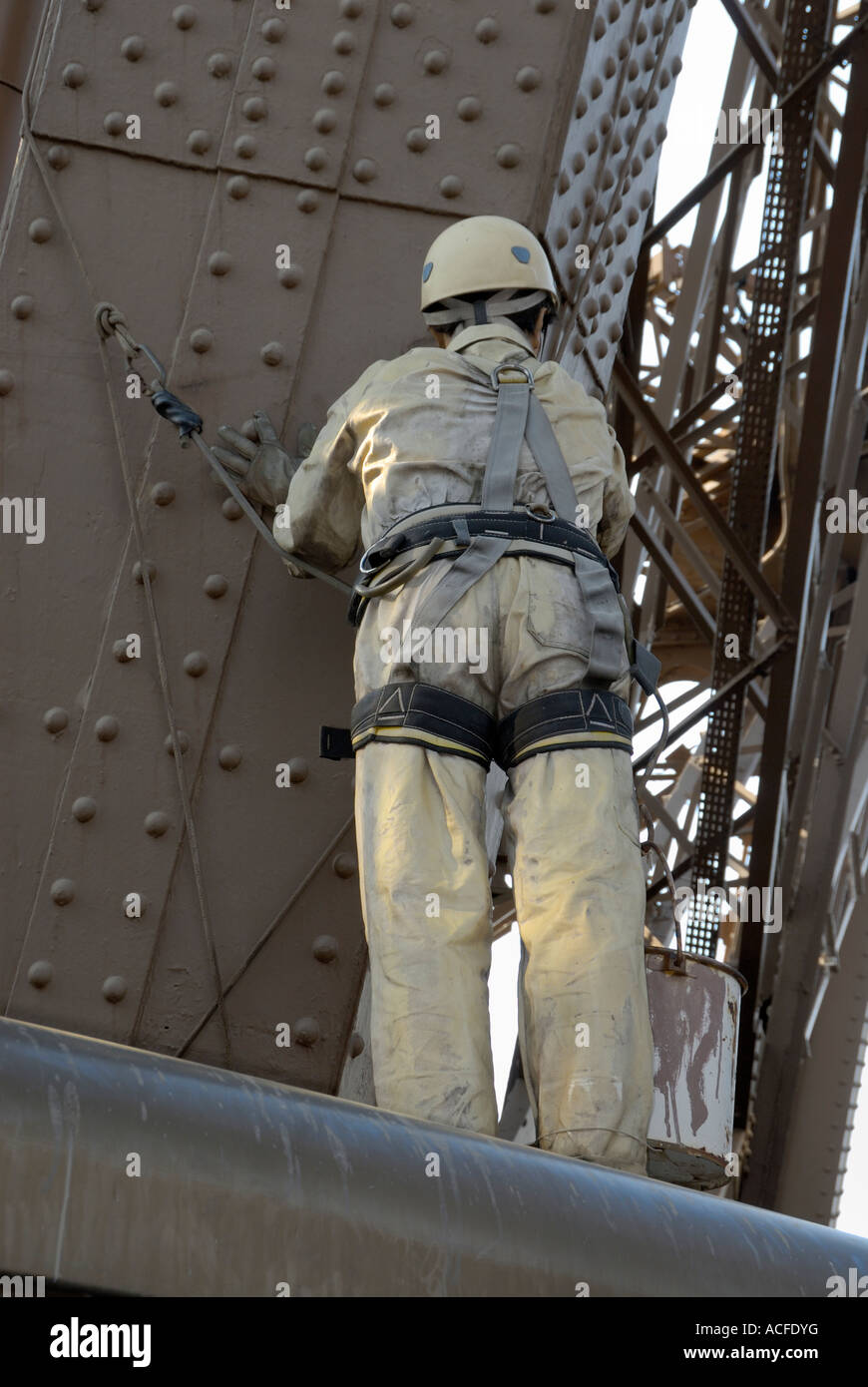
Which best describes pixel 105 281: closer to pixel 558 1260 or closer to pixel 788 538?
pixel 558 1260

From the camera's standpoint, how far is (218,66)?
5.88 m

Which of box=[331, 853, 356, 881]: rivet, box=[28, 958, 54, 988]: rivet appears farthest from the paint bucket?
box=[28, 958, 54, 988]: rivet

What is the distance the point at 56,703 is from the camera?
217 inches

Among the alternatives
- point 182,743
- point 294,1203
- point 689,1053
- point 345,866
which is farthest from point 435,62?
point 294,1203

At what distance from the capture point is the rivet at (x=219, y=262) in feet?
18.9

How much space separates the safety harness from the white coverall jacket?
0.03 metres

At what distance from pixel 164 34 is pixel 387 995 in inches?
124

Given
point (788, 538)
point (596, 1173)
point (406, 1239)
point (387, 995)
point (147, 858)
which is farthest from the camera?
point (788, 538)

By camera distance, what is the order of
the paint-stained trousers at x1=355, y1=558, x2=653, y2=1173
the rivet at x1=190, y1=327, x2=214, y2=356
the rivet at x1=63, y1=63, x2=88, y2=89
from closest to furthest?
the paint-stained trousers at x1=355, y1=558, x2=653, y2=1173 → the rivet at x1=190, y1=327, x2=214, y2=356 → the rivet at x1=63, y1=63, x2=88, y2=89

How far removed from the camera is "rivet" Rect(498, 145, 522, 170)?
579cm

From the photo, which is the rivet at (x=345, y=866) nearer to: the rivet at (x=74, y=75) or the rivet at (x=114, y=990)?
the rivet at (x=114, y=990)

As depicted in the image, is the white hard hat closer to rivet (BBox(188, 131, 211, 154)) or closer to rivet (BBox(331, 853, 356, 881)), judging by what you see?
rivet (BBox(188, 131, 211, 154))
